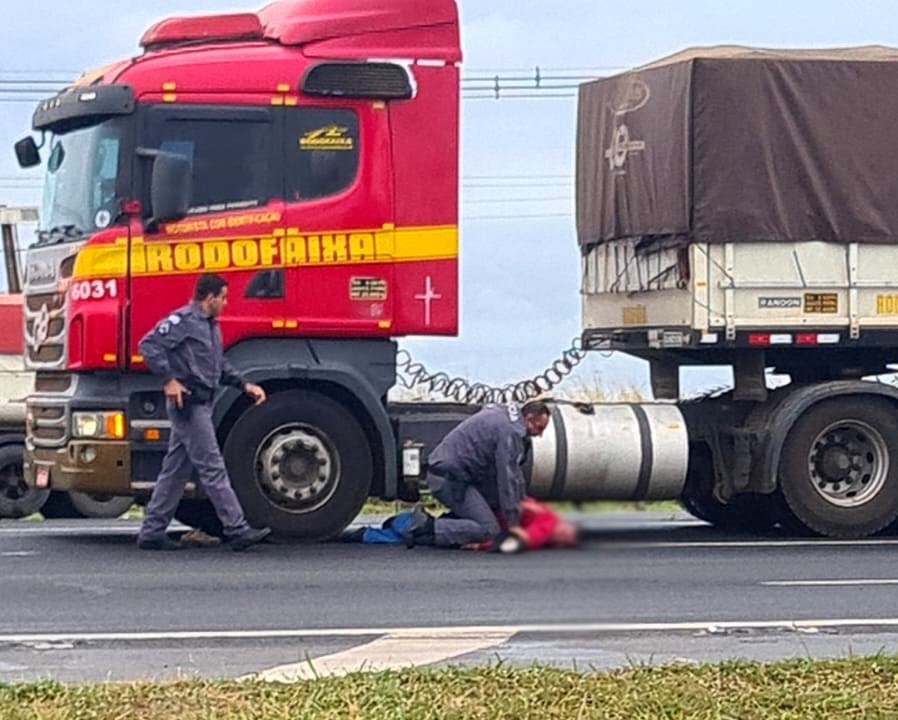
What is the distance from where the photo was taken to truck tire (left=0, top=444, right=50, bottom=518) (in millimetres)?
16266

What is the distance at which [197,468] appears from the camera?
37.0ft

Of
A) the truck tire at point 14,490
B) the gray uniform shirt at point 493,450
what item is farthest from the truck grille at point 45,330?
the gray uniform shirt at point 493,450

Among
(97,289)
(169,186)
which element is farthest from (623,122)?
(97,289)

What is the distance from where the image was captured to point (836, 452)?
13.1 meters

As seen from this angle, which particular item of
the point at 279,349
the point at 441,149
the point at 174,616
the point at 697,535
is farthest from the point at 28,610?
the point at 697,535

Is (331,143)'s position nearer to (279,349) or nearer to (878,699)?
(279,349)

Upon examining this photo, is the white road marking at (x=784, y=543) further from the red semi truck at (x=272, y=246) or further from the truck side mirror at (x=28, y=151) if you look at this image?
the truck side mirror at (x=28, y=151)

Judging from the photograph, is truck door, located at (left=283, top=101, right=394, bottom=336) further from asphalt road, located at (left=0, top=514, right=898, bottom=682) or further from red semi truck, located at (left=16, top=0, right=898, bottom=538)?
asphalt road, located at (left=0, top=514, right=898, bottom=682)

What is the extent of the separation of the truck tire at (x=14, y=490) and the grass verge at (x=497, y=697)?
10351 millimetres

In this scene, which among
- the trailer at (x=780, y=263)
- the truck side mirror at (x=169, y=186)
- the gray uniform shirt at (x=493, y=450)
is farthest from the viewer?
the trailer at (x=780, y=263)

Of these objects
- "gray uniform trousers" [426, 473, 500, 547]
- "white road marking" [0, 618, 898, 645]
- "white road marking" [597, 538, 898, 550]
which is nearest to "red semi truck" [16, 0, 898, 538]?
"white road marking" [597, 538, 898, 550]

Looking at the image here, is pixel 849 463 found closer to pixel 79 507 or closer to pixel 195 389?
pixel 195 389

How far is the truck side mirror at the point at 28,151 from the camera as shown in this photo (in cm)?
1248

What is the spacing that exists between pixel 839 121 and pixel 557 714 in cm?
829
